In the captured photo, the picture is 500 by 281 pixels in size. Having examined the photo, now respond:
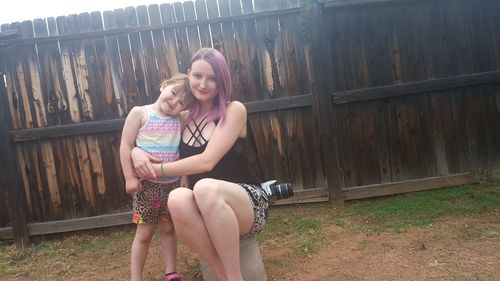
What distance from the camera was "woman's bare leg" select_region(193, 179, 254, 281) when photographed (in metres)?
1.97

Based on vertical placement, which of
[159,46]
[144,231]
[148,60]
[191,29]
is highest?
[191,29]

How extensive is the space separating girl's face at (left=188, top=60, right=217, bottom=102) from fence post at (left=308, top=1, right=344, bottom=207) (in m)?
1.89

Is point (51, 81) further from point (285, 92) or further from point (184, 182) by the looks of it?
point (184, 182)

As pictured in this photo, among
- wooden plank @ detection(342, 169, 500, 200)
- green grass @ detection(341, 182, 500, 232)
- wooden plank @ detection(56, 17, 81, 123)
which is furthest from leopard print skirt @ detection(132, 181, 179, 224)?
wooden plank @ detection(342, 169, 500, 200)

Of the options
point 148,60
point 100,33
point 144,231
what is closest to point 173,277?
point 144,231

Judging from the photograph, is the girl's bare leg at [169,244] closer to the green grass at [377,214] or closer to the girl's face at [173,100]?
the girl's face at [173,100]

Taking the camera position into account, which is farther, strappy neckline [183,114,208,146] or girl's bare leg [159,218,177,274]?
girl's bare leg [159,218,177,274]

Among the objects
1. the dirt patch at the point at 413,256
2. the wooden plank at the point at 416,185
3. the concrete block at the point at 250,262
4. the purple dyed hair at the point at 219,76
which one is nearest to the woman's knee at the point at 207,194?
the purple dyed hair at the point at 219,76

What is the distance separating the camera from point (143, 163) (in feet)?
7.01

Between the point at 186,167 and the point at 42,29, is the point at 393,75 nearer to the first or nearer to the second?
the point at 186,167

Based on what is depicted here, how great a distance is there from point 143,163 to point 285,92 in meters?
2.13

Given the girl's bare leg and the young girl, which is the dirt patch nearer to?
the girl's bare leg

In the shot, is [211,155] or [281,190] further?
[281,190]

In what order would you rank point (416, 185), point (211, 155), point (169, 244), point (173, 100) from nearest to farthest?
point (211, 155) → point (173, 100) → point (169, 244) → point (416, 185)
